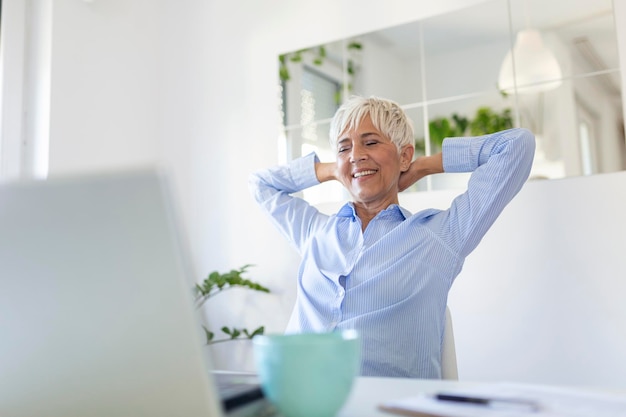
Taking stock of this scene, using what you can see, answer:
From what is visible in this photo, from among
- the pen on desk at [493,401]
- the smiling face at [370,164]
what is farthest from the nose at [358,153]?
the pen on desk at [493,401]

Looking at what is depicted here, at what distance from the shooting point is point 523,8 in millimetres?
2156

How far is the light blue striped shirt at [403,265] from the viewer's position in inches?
59.8

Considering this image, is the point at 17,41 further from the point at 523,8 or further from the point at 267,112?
the point at 523,8

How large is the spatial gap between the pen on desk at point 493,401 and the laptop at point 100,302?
29cm

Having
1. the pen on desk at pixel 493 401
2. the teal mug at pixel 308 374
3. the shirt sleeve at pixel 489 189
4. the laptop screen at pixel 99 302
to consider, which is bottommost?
the pen on desk at pixel 493 401

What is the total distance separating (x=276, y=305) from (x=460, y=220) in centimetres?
118

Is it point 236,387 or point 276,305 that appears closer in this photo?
point 236,387

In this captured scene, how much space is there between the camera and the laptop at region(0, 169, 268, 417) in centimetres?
42

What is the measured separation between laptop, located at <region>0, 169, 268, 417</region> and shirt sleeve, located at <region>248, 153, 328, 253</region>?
1.46m

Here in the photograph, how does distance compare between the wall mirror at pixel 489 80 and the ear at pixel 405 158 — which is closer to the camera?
the ear at pixel 405 158

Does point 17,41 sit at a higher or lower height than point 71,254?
higher

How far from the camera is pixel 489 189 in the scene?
164 centimetres

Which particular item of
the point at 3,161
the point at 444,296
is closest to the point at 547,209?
the point at 444,296

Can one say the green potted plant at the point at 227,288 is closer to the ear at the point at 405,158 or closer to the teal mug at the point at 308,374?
the ear at the point at 405,158
